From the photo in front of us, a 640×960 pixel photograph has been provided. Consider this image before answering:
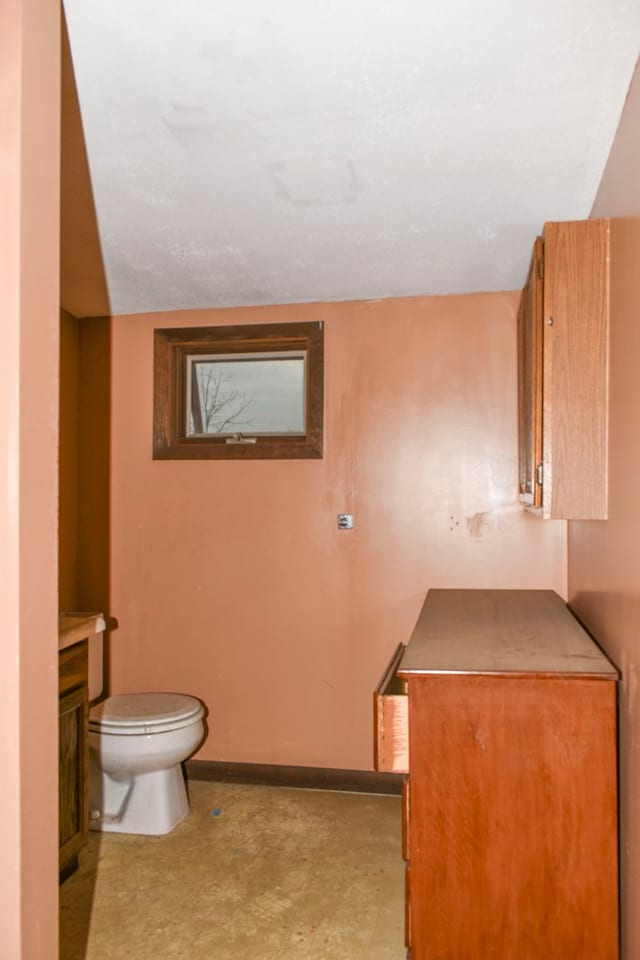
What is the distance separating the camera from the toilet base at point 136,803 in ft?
8.59

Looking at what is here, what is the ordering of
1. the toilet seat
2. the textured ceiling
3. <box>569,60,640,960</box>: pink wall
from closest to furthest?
the textured ceiling → <box>569,60,640,960</box>: pink wall → the toilet seat

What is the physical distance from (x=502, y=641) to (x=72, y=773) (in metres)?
1.49

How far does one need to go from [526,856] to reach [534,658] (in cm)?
43

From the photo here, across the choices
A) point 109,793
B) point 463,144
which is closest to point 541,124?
point 463,144

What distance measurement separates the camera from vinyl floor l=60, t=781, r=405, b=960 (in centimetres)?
198

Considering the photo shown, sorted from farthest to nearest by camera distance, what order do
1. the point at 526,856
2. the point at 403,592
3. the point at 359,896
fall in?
the point at 403,592 → the point at 359,896 → the point at 526,856

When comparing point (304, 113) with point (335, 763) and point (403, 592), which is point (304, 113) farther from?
point (335, 763)

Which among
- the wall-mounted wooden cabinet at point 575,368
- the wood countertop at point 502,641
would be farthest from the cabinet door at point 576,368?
the wood countertop at point 502,641

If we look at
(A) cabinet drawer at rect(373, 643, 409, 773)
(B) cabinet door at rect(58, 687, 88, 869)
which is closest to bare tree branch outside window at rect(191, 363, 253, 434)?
(B) cabinet door at rect(58, 687, 88, 869)

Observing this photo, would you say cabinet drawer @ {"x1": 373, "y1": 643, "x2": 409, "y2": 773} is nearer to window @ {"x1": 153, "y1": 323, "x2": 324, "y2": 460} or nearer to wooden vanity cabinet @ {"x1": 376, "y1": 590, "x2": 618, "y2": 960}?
wooden vanity cabinet @ {"x1": 376, "y1": 590, "x2": 618, "y2": 960}

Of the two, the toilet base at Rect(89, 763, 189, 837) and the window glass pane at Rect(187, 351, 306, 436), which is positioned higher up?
the window glass pane at Rect(187, 351, 306, 436)

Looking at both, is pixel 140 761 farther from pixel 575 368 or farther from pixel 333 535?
pixel 575 368

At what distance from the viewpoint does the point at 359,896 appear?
220 cm

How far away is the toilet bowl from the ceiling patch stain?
6.15 feet
